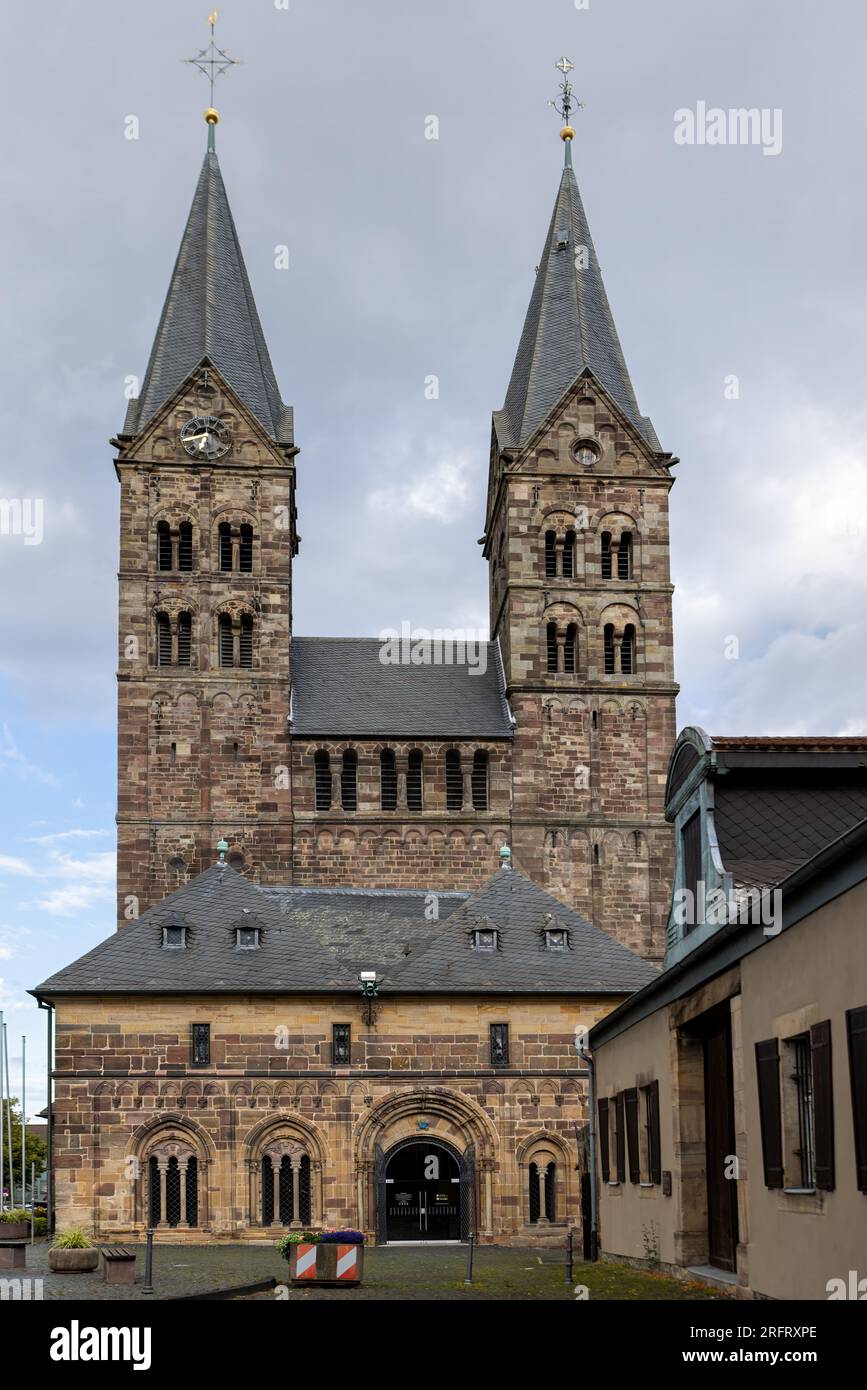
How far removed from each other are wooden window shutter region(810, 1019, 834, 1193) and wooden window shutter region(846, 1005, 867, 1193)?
0.63m

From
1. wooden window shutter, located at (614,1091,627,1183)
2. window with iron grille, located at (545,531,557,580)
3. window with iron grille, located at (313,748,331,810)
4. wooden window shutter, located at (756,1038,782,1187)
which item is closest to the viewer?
wooden window shutter, located at (756,1038,782,1187)

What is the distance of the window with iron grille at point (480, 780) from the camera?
190 feet

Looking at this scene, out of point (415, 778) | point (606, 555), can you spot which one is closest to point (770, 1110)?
point (415, 778)

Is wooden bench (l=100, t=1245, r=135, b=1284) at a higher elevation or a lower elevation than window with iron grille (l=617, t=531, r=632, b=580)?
lower

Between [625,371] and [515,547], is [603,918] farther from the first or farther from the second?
[625,371]

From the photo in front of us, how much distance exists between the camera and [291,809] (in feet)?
187

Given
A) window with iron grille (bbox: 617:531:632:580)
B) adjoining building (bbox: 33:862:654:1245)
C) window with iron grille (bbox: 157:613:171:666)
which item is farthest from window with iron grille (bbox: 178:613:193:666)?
adjoining building (bbox: 33:862:654:1245)

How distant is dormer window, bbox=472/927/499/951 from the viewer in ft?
140

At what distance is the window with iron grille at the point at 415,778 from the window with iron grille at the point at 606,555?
9209 millimetres

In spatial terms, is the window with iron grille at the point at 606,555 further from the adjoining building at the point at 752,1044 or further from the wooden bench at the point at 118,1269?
the wooden bench at the point at 118,1269

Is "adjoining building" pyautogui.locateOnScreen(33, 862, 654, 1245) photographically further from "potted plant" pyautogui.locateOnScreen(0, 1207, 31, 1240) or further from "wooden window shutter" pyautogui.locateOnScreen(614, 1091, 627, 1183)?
"wooden window shutter" pyautogui.locateOnScreen(614, 1091, 627, 1183)

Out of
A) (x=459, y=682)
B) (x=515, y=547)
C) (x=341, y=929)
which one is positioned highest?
(x=515, y=547)
